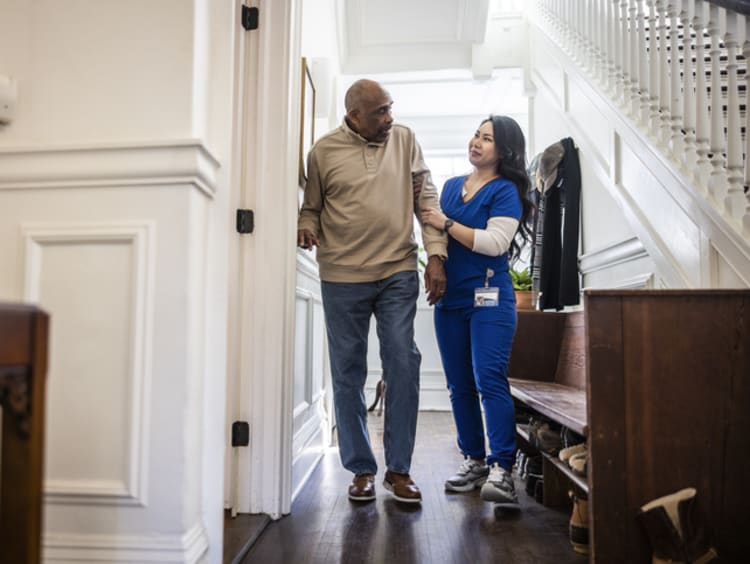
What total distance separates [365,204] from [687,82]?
1.07 meters

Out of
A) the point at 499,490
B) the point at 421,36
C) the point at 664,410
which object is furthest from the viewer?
the point at 421,36

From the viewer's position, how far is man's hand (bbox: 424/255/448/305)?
183cm

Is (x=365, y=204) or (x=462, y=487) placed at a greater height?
(x=365, y=204)

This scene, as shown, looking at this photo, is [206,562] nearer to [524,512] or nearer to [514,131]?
[524,512]

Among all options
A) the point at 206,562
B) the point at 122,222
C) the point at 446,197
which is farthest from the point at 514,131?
the point at 206,562

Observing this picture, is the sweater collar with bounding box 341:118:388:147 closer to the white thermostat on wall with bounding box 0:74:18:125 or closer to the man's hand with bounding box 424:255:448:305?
the man's hand with bounding box 424:255:448:305

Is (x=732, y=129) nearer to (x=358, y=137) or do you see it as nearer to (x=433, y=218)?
(x=433, y=218)

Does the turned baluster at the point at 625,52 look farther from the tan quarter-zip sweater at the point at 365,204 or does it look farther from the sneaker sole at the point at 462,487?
the sneaker sole at the point at 462,487

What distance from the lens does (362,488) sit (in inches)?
71.7

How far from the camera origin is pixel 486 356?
180 cm

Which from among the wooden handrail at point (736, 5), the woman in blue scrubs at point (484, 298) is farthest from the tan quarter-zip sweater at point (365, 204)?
the wooden handrail at point (736, 5)

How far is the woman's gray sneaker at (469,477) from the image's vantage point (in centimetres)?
193

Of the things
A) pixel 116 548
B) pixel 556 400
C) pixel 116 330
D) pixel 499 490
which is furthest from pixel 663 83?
pixel 116 548

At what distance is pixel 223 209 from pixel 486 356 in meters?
0.97
